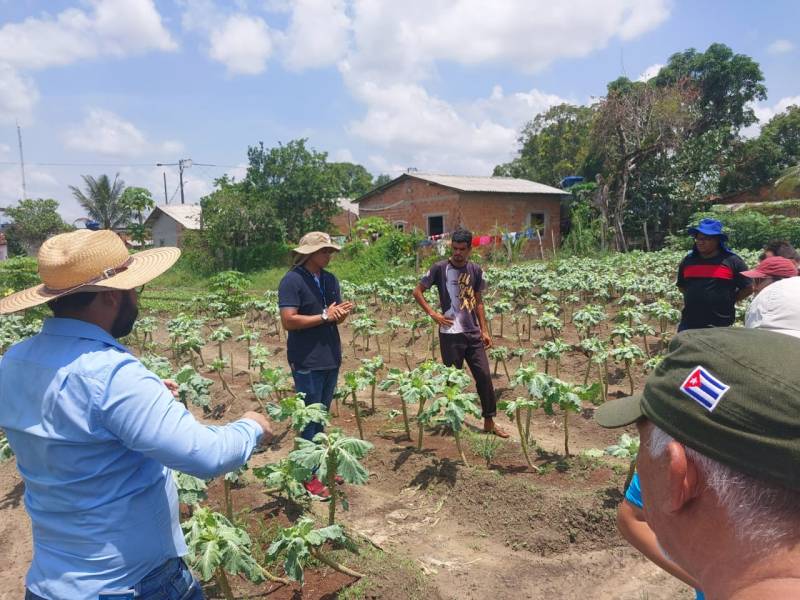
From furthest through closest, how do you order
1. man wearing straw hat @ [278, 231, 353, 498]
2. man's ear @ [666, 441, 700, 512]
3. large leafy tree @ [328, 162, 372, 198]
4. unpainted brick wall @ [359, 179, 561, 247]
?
large leafy tree @ [328, 162, 372, 198] → unpainted brick wall @ [359, 179, 561, 247] → man wearing straw hat @ [278, 231, 353, 498] → man's ear @ [666, 441, 700, 512]

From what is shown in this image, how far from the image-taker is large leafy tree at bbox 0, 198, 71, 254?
127 ft

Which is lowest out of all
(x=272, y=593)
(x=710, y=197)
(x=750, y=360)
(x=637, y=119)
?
(x=272, y=593)

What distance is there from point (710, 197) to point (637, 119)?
5499 mm

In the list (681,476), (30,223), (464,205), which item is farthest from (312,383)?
(30,223)

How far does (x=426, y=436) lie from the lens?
18.1 feet

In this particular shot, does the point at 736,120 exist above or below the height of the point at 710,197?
above

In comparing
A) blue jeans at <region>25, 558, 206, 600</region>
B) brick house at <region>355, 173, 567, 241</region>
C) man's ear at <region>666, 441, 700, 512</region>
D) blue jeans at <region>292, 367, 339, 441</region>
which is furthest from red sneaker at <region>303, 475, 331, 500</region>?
brick house at <region>355, 173, 567, 241</region>

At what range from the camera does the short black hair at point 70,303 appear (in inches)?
73.3

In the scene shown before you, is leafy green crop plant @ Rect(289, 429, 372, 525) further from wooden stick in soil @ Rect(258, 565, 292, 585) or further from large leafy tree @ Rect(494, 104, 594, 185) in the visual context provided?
large leafy tree @ Rect(494, 104, 594, 185)

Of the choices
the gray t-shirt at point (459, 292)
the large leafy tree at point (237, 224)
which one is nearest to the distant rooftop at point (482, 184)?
the large leafy tree at point (237, 224)

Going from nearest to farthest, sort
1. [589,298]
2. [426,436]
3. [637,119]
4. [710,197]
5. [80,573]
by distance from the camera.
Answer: [80,573] → [426,436] → [589,298] → [637,119] → [710,197]

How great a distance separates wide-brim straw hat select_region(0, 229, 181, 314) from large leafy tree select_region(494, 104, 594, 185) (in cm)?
3260

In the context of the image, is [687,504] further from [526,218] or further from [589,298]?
[526,218]

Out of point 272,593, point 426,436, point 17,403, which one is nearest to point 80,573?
point 17,403
